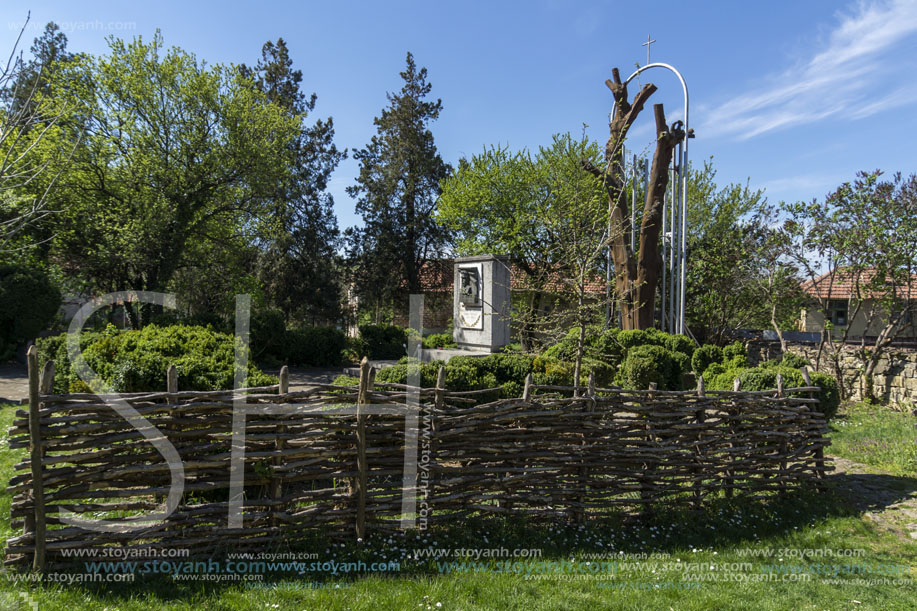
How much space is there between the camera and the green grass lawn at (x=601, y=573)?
3482mm

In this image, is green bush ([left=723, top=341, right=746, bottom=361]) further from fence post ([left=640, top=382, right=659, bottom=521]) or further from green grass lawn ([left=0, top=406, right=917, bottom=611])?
fence post ([left=640, top=382, right=659, bottom=521])

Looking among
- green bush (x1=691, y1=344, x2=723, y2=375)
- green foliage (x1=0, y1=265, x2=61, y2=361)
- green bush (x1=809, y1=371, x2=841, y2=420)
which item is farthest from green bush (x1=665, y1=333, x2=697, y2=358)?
green foliage (x1=0, y1=265, x2=61, y2=361)

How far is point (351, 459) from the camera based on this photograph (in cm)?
444

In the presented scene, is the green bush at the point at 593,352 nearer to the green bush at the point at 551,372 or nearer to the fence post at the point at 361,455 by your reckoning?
the green bush at the point at 551,372

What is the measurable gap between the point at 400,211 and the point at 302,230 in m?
5.56

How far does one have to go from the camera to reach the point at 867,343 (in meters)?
13.7

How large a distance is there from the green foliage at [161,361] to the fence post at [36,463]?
206cm

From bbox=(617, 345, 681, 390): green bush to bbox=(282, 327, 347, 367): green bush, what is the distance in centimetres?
846

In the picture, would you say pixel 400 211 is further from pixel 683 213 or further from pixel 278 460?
pixel 278 460

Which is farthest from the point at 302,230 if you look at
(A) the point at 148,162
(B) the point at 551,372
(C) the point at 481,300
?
(B) the point at 551,372

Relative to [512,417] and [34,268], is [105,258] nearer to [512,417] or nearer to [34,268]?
[34,268]

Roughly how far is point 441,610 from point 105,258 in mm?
16736

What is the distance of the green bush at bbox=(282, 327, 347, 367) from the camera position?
50.4ft

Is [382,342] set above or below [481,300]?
below
